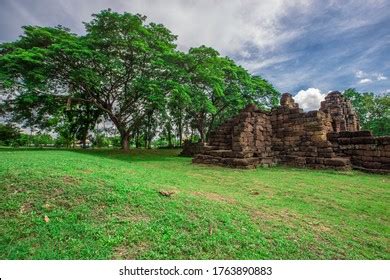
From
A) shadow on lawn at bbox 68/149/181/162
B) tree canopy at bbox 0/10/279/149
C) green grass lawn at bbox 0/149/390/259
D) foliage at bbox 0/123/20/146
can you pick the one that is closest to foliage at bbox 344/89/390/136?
tree canopy at bbox 0/10/279/149

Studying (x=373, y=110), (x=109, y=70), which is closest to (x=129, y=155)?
(x=109, y=70)

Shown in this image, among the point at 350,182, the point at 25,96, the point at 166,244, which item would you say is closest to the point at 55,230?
the point at 166,244

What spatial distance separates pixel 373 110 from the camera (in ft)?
112

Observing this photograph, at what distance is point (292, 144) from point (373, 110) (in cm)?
2849

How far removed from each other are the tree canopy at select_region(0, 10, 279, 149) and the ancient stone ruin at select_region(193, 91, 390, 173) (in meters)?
4.59

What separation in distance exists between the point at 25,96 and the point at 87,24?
5.90 metres

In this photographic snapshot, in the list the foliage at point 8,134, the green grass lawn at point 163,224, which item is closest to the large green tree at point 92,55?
the green grass lawn at point 163,224

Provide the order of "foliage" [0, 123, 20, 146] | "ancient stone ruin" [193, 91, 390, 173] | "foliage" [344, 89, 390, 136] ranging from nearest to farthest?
"ancient stone ruin" [193, 91, 390, 173] → "foliage" [0, 123, 20, 146] → "foliage" [344, 89, 390, 136]

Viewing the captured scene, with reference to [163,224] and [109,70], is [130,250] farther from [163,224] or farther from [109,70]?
[109,70]

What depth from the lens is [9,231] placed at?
3.29 m

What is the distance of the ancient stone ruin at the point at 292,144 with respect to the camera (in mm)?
11281

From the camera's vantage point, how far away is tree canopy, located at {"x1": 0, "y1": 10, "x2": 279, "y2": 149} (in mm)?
14961

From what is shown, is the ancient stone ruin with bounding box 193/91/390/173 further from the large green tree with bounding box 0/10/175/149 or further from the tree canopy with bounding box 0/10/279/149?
the large green tree with bounding box 0/10/175/149

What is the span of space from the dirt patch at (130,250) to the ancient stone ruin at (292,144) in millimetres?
8819
